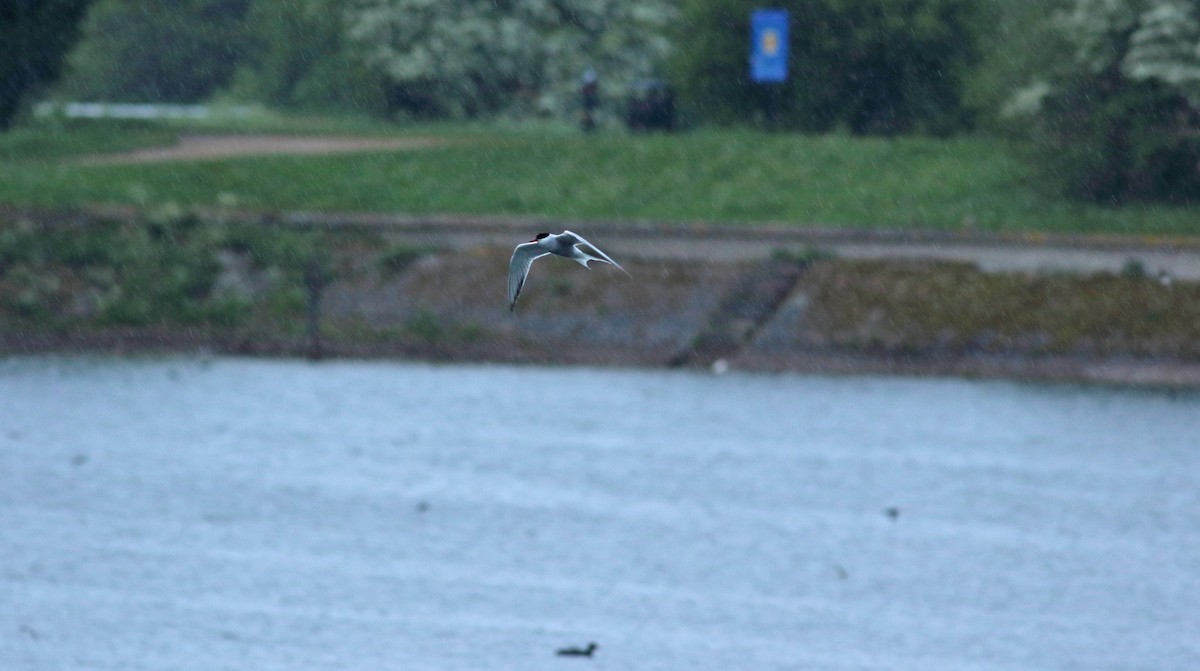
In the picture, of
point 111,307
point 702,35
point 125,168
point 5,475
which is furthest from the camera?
point 702,35

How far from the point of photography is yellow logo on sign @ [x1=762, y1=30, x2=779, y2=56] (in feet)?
165

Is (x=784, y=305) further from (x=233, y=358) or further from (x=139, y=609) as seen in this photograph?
(x=139, y=609)

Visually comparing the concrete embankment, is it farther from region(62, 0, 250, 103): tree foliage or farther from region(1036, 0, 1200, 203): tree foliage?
region(62, 0, 250, 103): tree foliage

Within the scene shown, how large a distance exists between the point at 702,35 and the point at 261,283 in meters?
18.8

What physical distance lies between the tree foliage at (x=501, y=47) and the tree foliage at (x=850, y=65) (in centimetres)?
337

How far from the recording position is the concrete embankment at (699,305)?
37344 millimetres

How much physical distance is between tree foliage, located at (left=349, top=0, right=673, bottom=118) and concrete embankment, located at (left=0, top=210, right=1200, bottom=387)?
16251 mm

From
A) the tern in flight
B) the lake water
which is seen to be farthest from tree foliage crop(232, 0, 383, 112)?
the tern in flight

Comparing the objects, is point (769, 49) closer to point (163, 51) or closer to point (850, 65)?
point (850, 65)

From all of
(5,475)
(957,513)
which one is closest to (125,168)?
(5,475)

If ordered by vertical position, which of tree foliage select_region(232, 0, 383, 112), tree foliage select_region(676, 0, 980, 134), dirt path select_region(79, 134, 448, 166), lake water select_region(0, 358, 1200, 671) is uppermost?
tree foliage select_region(676, 0, 980, 134)

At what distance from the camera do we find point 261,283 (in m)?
40.8

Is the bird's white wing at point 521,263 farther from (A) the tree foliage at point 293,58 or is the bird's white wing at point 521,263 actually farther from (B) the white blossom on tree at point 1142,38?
(A) the tree foliage at point 293,58

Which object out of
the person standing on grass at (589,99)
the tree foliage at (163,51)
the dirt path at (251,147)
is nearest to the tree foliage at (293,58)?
the tree foliage at (163,51)
